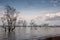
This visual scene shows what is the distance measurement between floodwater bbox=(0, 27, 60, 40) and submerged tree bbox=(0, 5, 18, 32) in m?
0.07

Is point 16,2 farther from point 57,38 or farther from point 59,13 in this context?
point 57,38

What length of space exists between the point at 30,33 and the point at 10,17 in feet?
1.11

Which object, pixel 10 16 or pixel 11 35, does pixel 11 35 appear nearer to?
pixel 11 35

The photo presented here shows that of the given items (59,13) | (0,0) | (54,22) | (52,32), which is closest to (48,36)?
(52,32)

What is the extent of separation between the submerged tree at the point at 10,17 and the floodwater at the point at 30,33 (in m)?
0.07

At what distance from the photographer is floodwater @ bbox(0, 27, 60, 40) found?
1.38 meters

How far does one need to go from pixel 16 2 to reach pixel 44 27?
19.6 inches

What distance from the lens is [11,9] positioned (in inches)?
53.4

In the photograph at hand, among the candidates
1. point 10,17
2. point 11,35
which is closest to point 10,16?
point 10,17

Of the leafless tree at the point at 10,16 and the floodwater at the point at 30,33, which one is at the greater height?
the leafless tree at the point at 10,16

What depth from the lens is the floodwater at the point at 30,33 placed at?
1.38 metres

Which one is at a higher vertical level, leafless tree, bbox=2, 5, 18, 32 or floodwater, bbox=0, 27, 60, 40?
leafless tree, bbox=2, 5, 18, 32

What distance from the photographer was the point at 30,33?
1419 mm

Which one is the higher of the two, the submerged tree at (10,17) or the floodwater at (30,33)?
the submerged tree at (10,17)
